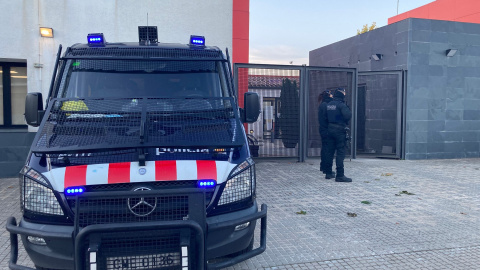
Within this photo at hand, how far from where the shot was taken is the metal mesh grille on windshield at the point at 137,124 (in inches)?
121

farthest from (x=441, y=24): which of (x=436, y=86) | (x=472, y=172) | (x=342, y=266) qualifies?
(x=342, y=266)

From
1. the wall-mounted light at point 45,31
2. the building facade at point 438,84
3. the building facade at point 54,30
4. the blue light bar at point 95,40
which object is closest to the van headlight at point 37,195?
the blue light bar at point 95,40

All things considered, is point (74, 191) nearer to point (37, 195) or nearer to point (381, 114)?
point (37, 195)

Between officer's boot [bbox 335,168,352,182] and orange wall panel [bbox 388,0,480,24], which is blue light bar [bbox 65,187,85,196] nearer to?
officer's boot [bbox 335,168,352,182]

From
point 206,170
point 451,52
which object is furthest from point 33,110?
point 451,52

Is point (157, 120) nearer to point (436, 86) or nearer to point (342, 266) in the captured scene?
point (342, 266)

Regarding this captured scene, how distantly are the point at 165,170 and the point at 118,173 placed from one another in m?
0.35

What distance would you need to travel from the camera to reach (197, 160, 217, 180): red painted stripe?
2.99 metres

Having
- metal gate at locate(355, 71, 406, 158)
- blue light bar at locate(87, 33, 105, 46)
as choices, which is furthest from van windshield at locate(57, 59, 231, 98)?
metal gate at locate(355, 71, 406, 158)

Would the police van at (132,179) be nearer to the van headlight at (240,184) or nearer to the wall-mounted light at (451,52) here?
the van headlight at (240,184)

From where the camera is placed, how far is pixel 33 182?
112 inches

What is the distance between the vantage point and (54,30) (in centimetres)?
821

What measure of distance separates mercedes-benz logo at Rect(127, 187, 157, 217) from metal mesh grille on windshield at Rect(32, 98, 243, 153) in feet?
1.52

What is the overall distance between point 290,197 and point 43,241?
4.63 m
